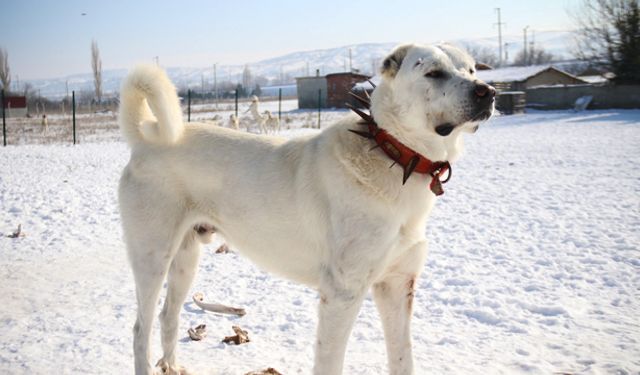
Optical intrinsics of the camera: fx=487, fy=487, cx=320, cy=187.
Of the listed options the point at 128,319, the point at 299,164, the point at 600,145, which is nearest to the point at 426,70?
the point at 299,164

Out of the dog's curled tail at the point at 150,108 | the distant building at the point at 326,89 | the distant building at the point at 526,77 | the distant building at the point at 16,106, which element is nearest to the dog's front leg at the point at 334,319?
the dog's curled tail at the point at 150,108

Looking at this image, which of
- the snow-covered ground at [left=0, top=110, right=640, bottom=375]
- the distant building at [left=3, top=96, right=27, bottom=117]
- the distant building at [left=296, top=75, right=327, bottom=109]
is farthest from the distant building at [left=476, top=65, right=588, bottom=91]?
the distant building at [left=3, top=96, right=27, bottom=117]

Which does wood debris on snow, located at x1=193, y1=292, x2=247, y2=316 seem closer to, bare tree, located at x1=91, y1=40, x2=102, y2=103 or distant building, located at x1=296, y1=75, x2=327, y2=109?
distant building, located at x1=296, y1=75, x2=327, y2=109

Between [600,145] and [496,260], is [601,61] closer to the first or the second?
[600,145]

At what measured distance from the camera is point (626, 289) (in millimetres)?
4484

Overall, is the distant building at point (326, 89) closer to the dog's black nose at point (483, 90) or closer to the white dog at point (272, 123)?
the white dog at point (272, 123)

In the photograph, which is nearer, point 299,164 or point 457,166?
point 299,164

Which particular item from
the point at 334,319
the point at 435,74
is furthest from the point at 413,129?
the point at 334,319

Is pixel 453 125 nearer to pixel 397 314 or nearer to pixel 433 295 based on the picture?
pixel 397 314

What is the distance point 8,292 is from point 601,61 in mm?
38976

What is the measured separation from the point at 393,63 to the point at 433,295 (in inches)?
100

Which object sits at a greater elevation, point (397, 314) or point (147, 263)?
point (147, 263)

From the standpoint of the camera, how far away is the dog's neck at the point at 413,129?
104 inches

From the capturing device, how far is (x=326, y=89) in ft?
171
